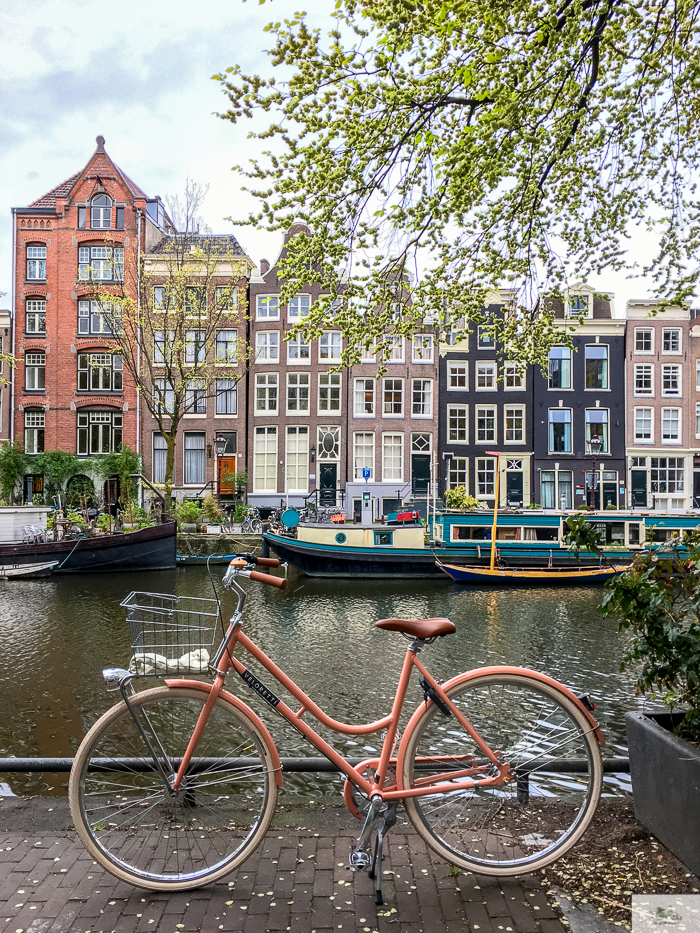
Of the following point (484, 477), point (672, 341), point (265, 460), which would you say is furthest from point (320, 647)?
point (672, 341)

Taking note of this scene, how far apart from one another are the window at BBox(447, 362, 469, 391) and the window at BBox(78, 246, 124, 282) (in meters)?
14.9

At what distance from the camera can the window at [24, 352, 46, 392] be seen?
30.9 m

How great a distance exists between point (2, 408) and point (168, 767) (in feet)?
105

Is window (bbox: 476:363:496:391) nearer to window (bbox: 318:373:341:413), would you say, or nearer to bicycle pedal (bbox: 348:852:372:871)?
window (bbox: 318:373:341:413)

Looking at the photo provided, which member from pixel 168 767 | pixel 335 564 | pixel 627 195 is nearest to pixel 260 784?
pixel 168 767

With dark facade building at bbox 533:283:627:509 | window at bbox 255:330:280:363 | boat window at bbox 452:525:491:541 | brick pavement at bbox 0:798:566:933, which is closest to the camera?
brick pavement at bbox 0:798:566:933

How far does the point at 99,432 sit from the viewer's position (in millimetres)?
30578

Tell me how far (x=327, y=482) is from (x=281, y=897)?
1103 inches

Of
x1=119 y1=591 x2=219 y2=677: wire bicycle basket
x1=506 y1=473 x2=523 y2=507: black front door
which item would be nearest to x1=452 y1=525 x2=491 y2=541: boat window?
x1=506 y1=473 x2=523 y2=507: black front door

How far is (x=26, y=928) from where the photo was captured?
2.24 m

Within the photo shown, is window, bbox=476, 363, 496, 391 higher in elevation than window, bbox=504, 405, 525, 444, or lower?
higher

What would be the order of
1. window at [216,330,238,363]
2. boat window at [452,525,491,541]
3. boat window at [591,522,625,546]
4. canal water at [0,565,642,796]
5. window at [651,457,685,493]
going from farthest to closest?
window at [651,457,685,493], window at [216,330,238,363], boat window at [452,525,491,541], boat window at [591,522,625,546], canal water at [0,565,642,796]

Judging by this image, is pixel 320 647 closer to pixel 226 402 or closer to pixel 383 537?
pixel 383 537

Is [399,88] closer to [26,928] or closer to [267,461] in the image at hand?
[26,928]
